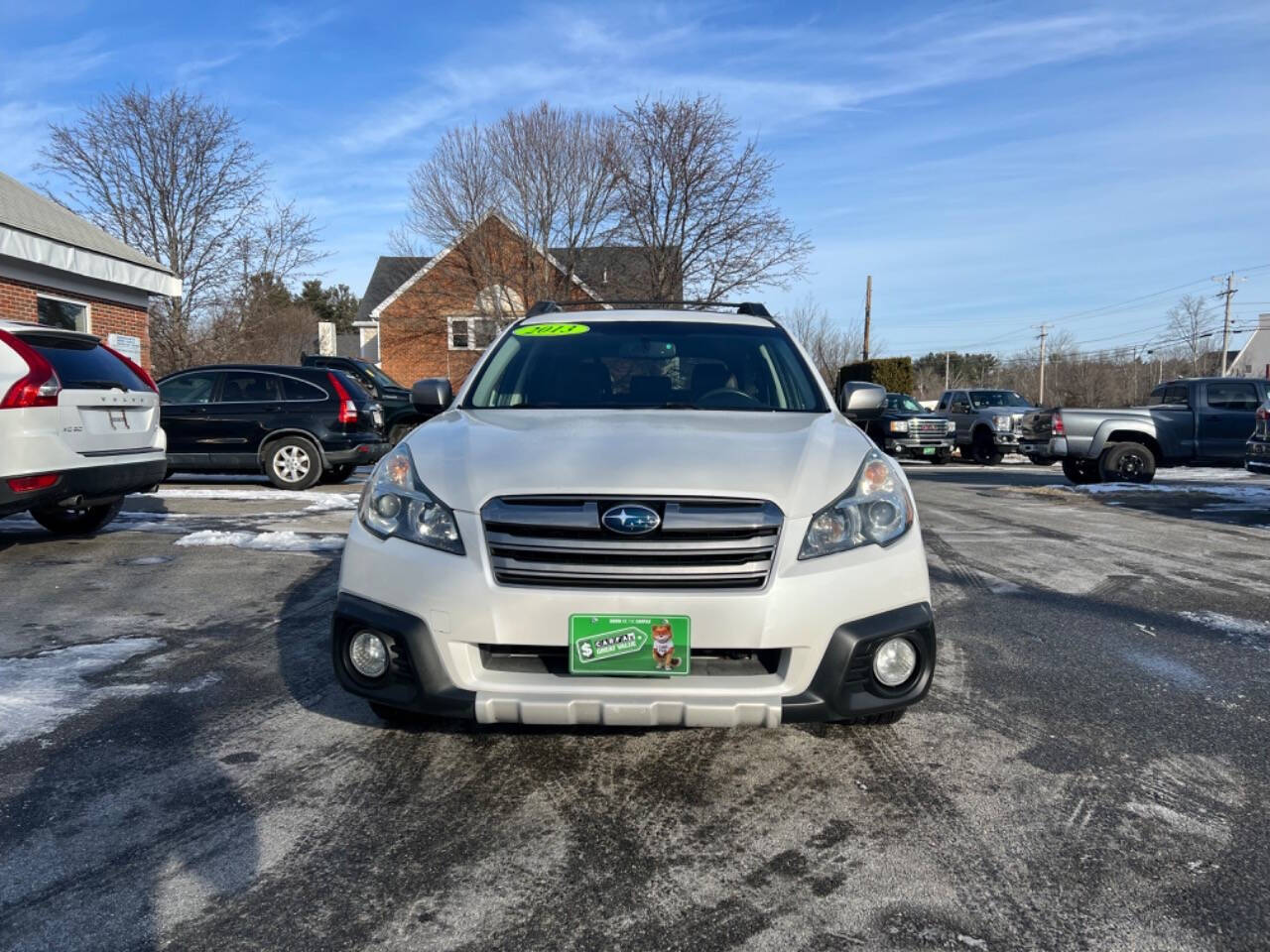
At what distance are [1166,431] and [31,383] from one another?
47.6ft

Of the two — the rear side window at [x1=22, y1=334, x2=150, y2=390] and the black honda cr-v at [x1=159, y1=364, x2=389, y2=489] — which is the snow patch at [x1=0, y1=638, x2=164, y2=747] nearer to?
the rear side window at [x1=22, y1=334, x2=150, y2=390]

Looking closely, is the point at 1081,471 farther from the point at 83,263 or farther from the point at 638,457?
the point at 83,263

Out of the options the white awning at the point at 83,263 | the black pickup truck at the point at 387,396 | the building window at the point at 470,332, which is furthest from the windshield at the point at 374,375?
the building window at the point at 470,332

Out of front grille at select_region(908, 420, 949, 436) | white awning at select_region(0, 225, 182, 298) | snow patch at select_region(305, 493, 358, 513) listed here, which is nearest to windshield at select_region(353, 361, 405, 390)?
white awning at select_region(0, 225, 182, 298)

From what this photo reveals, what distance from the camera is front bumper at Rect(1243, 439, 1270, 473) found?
34.4 ft

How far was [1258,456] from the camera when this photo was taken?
417 inches

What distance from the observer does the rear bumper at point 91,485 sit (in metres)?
5.80

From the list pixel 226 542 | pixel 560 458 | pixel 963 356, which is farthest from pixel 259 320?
pixel 963 356

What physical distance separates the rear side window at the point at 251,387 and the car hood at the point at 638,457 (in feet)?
29.5

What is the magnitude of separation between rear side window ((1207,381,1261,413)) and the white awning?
1759 centimetres

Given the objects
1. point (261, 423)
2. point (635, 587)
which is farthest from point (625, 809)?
point (261, 423)

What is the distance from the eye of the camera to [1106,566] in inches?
270

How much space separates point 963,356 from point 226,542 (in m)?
99.8

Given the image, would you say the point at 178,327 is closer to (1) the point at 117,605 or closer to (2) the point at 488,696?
(1) the point at 117,605
